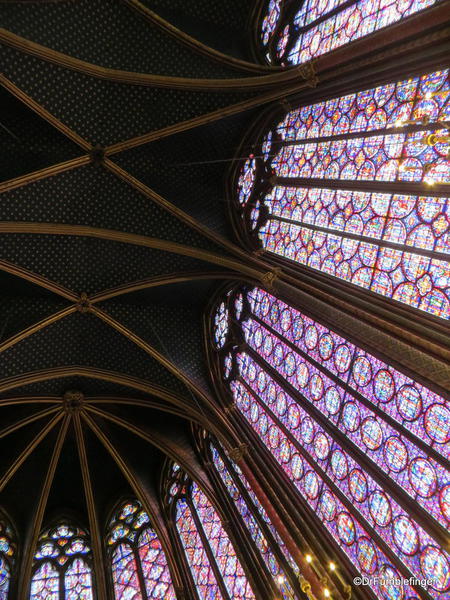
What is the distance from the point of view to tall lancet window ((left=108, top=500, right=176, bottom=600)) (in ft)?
50.2

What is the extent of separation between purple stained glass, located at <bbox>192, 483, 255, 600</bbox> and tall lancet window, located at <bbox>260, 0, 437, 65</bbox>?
35.4 feet

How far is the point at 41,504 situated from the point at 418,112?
13.7m

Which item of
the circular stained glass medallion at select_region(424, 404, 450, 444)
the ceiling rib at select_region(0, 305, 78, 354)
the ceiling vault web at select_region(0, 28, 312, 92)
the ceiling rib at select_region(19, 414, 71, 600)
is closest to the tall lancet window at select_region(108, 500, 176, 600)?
the ceiling rib at select_region(19, 414, 71, 600)

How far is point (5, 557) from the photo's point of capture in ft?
51.8

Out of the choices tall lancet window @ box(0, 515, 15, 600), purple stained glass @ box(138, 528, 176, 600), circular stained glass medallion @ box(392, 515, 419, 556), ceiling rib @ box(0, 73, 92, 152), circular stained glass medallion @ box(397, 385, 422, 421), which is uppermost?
ceiling rib @ box(0, 73, 92, 152)

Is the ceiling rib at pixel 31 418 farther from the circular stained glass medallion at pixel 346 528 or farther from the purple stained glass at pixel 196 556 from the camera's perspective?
the circular stained glass medallion at pixel 346 528

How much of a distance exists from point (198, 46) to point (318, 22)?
8.35ft

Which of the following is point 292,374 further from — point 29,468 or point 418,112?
point 29,468

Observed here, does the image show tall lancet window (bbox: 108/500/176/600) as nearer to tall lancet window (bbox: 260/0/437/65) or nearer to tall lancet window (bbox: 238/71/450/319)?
tall lancet window (bbox: 238/71/450/319)

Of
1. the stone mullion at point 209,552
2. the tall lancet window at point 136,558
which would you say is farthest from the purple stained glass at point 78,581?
the stone mullion at point 209,552

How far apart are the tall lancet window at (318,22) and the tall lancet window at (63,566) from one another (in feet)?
44.2

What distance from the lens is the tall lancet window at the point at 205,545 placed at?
13312 millimetres

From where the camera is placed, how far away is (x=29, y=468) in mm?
17234

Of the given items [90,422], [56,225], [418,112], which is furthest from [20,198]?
[418,112]
